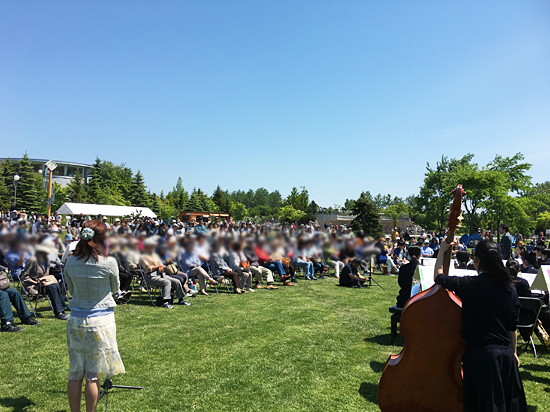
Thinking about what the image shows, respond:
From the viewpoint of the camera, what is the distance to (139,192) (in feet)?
215

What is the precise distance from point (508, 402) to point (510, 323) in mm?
647

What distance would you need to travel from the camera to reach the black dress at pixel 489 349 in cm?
274

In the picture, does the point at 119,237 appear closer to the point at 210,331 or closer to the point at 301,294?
the point at 210,331

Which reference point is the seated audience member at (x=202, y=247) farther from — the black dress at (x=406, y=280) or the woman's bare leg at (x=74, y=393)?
the black dress at (x=406, y=280)

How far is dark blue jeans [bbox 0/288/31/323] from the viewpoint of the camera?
6.23 m

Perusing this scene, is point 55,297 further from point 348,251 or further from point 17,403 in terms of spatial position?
point 348,251

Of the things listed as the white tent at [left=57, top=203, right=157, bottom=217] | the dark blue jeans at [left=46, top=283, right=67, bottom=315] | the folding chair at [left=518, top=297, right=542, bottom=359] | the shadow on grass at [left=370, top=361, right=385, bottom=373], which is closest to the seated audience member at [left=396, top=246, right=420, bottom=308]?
the shadow on grass at [left=370, top=361, right=385, bottom=373]

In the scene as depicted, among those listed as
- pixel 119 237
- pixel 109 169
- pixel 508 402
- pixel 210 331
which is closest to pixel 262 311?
pixel 210 331

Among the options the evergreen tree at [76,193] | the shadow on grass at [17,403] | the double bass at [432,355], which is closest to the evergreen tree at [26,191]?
the evergreen tree at [76,193]

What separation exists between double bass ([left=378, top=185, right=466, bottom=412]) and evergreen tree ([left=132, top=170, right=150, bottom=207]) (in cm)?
6468

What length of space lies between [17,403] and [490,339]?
4.99 m

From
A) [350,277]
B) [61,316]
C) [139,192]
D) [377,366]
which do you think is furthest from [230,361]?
[139,192]

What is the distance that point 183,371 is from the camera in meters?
4.82

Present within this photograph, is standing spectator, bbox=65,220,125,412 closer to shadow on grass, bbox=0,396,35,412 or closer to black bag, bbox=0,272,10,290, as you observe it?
shadow on grass, bbox=0,396,35,412
